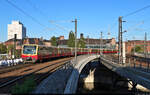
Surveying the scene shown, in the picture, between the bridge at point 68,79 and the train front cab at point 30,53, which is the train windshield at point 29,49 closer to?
the train front cab at point 30,53

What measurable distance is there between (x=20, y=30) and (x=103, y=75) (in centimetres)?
16347

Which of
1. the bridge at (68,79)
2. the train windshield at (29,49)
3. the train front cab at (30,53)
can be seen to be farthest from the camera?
the train windshield at (29,49)

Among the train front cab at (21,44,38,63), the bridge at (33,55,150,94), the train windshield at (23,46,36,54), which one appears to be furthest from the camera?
the train windshield at (23,46,36,54)

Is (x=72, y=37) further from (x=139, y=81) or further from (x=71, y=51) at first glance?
(x=139, y=81)

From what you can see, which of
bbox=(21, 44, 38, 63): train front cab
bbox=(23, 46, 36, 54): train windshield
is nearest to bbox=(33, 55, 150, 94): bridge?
bbox=(21, 44, 38, 63): train front cab

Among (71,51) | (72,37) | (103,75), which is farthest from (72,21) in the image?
(72,37)

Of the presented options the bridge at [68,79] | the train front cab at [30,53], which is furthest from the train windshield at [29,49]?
the bridge at [68,79]

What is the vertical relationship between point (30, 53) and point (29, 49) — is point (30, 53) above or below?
below

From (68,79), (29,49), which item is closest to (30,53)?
(29,49)

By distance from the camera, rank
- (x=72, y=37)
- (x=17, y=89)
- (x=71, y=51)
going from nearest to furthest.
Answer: (x=17, y=89) < (x=71, y=51) < (x=72, y=37)

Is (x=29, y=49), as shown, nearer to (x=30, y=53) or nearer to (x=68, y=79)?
(x=30, y=53)

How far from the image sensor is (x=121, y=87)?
3731 centimetres

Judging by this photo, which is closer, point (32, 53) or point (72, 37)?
point (32, 53)

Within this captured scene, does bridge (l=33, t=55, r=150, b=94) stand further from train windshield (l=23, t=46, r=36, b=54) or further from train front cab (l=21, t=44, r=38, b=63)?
train windshield (l=23, t=46, r=36, b=54)
